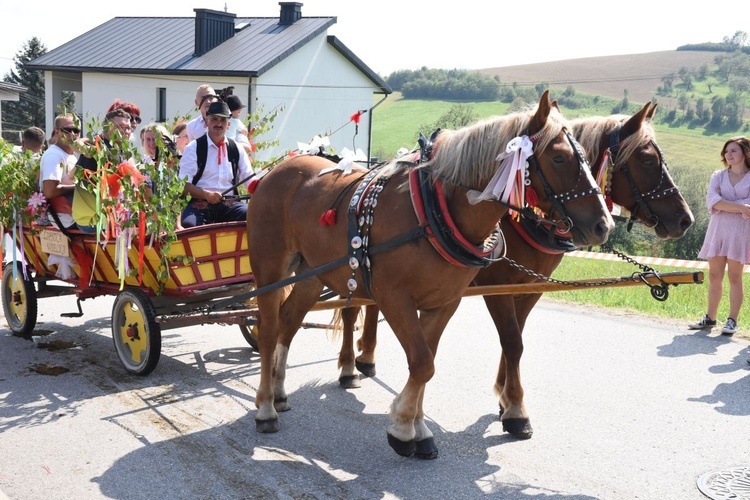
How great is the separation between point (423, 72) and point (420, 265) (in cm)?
7791

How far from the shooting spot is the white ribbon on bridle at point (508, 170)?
376 centimetres

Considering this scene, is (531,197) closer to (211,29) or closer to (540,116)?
(540,116)

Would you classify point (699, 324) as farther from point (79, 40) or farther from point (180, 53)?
point (79, 40)

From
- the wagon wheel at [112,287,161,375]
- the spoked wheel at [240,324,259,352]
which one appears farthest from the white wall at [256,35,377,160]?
the wagon wheel at [112,287,161,375]

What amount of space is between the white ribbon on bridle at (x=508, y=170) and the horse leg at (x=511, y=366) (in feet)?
3.75

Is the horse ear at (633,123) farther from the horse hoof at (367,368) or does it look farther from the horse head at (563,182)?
the horse hoof at (367,368)

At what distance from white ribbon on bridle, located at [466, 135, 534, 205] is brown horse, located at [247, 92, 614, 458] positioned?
3 cm

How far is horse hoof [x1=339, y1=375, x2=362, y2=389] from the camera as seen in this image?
5.85 metres

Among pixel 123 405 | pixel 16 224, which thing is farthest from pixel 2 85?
pixel 123 405

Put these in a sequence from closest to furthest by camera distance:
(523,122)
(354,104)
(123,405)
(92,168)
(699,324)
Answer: (523,122), (123,405), (92,168), (699,324), (354,104)

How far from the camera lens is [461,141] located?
4.10 m

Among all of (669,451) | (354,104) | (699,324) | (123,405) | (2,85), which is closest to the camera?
(669,451)

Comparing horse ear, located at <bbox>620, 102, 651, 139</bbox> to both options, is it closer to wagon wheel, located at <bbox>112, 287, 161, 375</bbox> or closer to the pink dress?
the pink dress

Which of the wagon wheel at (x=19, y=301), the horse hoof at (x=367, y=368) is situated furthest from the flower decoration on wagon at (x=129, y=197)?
the horse hoof at (x=367, y=368)
